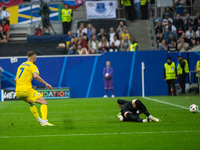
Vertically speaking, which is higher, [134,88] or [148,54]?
[148,54]

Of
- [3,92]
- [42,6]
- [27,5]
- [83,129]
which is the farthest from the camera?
[27,5]

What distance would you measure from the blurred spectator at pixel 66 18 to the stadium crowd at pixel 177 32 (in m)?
5.44

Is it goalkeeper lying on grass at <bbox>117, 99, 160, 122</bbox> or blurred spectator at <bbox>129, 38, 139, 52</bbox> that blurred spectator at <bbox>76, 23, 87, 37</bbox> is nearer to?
blurred spectator at <bbox>129, 38, 139, 52</bbox>

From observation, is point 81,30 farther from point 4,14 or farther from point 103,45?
point 4,14

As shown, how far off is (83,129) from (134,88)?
15121 millimetres

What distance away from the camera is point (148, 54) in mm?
25016

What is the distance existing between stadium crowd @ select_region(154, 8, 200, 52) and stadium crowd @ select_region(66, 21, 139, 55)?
7.26ft

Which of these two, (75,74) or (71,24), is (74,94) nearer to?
(75,74)

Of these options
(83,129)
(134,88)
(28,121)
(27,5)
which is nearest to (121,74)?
(134,88)

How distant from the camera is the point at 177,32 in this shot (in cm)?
2725

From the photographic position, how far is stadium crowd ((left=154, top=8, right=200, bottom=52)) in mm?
25969

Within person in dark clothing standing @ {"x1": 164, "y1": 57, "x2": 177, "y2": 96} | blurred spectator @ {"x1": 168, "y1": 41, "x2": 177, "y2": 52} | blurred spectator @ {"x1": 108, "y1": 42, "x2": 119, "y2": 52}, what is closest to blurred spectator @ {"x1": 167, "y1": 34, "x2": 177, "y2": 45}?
Result: blurred spectator @ {"x1": 168, "y1": 41, "x2": 177, "y2": 52}

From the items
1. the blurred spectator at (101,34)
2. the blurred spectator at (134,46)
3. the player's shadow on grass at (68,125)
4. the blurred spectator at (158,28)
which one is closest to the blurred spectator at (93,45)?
the blurred spectator at (101,34)

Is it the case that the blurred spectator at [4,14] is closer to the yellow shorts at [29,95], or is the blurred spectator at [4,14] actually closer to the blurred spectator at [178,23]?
the blurred spectator at [178,23]
